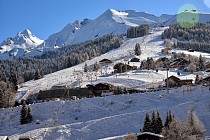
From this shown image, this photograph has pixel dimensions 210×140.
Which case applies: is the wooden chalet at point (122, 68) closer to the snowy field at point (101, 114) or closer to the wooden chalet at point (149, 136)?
the snowy field at point (101, 114)

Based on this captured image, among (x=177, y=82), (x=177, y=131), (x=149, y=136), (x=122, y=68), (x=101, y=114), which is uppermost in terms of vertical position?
(x=122, y=68)

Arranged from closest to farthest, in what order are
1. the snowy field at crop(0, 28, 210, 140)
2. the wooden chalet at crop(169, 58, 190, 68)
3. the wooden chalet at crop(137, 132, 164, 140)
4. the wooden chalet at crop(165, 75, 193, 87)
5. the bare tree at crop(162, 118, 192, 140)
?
1. the bare tree at crop(162, 118, 192, 140)
2. the wooden chalet at crop(137, 132, 164, 140)
3. the snowy field at crop(0, 28, 210, 140)
4. the wooden chalet at crop(165, 75, 193, 87)
5. the wooden chalet at crop(169, 58, 190, 68)

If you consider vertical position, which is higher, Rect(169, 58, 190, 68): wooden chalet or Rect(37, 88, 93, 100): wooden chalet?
Rect(169, 58, 190, 68): wooden chalet

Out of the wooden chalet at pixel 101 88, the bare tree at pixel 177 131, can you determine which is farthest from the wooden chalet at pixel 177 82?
the bare tree at pixel 177 131

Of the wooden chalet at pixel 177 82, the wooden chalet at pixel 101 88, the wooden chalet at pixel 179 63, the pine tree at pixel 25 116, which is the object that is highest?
the wooden chalet at pixel 179 63

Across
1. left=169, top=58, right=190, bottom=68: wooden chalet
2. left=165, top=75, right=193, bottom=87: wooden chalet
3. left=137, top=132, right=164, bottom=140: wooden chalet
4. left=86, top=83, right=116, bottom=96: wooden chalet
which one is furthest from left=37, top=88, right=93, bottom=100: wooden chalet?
left=169, top=58, right=190, bottom=68: wooden chalet

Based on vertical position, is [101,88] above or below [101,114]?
above

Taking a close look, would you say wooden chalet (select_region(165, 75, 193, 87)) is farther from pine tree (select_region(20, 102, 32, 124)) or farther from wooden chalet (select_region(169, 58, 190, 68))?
wooden chalet (select_region(169, 58, 190, 68))

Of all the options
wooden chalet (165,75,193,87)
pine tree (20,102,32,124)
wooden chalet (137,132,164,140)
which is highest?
wooden chalet (165,75,193,87)

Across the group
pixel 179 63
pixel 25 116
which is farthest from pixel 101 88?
pixel 179 63

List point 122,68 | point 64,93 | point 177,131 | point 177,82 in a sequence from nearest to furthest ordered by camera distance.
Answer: point 177,131 < point 64,93 < point 177,82 < point 122,68

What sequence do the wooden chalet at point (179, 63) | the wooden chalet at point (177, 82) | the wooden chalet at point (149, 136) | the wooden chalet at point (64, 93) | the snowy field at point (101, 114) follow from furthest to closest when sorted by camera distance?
the wooden chalet at point (179, 63) → the wooden chalet at point (64, 93) → the wooden chalet at point (177, 82) → the snowy field at point (101, 114) → the wooden chalet at point (149, 136)

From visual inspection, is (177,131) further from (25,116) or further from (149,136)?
(25,116)

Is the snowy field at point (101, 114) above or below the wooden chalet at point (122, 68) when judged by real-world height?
below
